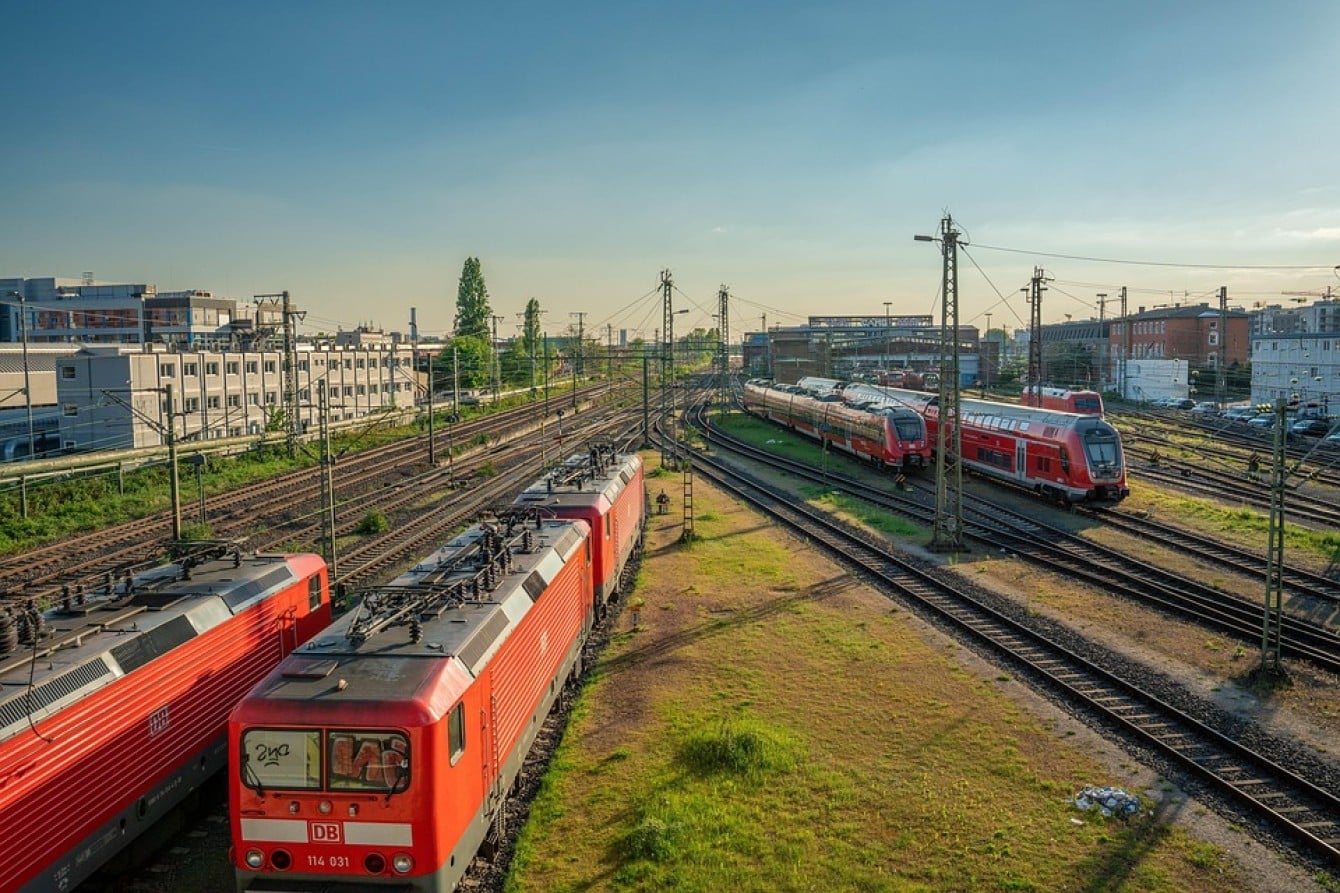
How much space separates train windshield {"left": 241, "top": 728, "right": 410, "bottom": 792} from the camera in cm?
991

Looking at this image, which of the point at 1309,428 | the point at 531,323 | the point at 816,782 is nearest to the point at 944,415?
the point at 816,782

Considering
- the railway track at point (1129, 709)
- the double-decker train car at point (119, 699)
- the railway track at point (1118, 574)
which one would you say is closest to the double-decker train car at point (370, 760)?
the double-decker train car at point (119, 699)

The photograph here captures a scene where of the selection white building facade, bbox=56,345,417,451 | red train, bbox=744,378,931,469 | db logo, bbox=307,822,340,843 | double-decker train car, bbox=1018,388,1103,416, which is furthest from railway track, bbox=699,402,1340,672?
white building facade, bbox=56,345,417,451

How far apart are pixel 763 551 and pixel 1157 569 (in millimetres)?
12125

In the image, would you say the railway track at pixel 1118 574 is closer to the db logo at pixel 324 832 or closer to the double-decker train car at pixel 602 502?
the double-decker train car at pixel 602 502

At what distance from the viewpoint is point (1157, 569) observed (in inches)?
1125

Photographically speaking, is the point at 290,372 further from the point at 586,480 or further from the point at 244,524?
the point at 586,480

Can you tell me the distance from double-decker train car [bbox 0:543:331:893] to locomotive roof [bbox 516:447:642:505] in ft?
25.0

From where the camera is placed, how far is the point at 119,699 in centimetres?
1170

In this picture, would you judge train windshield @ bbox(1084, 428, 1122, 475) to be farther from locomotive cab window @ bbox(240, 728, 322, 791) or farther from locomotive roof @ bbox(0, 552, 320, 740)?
locomotive cab window @ bbox(240, 728, 322, 791)

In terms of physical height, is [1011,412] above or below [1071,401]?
above

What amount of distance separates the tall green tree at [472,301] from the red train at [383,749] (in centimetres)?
8722

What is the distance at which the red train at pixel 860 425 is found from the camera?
47.6m

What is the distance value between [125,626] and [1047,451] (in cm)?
3551
